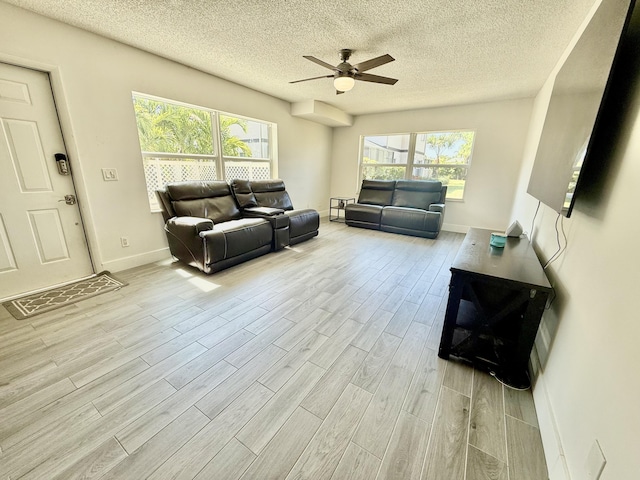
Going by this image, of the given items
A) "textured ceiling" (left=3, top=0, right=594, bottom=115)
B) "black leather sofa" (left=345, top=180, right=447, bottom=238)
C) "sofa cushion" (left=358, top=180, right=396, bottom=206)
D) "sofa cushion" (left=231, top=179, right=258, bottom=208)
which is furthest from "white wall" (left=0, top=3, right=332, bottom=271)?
"sofa cushion" (left=358, top=180, right=396, bottom=206)

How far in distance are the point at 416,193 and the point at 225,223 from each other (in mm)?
3651

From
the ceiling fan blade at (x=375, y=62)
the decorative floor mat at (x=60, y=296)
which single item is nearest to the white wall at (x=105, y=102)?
the decorative floor mat at (x=60, y=296)

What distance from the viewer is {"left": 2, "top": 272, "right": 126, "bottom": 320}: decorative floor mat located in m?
2.09

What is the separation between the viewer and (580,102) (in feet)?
4.26

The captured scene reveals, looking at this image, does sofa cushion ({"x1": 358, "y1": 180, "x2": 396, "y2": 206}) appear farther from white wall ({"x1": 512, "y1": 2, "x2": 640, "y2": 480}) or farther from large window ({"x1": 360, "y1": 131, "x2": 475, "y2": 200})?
white wall ({"x1": 512, "y1": 2, "x2": 640, "y2": 480})

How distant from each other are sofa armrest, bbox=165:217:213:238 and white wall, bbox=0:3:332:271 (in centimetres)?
45

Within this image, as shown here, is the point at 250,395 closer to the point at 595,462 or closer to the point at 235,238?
the point at 595,462

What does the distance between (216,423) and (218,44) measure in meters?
3.31

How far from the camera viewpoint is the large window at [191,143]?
3111mm

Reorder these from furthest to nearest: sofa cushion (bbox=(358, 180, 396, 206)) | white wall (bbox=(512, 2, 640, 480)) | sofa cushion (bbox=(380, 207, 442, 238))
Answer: sofa cushion (bbox=(358, 180, 396, 206))
sofa cushion (bbox=(380, 207, 442, 238))
white wall (bbox=(512, 2, 640, 480))

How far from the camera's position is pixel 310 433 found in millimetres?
1153

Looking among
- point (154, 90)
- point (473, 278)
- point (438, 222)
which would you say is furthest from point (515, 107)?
point (154, 90)

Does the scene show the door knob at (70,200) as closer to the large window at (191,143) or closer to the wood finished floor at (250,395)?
the large window at (191,143)

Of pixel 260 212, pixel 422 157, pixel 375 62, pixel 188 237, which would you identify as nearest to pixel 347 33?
pixel 375 62
